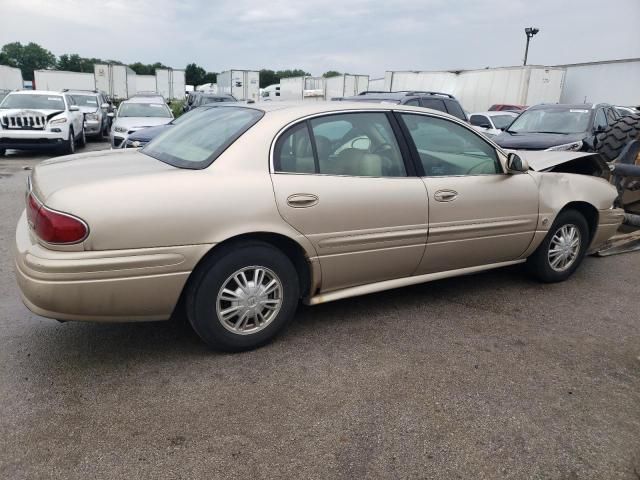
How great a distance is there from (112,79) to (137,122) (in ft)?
72.6

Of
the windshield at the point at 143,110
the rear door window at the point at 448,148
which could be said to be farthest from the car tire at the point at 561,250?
the windshield at the point at 143,110

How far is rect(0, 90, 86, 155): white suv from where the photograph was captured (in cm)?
1211

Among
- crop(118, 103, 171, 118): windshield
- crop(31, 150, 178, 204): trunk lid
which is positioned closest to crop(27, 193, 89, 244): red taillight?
crop(31, 150, 178, 204): trunk lid

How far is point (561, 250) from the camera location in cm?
462

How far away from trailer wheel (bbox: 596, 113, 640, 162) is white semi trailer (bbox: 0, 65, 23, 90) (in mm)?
26267

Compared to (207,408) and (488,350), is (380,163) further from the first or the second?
(207,408)

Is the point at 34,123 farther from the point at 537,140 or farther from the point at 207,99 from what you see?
the point at 537,140

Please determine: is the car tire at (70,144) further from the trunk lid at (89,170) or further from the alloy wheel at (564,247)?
the alloy wheel at (564,247)

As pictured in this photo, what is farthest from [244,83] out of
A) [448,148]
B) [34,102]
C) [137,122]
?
[448,148]

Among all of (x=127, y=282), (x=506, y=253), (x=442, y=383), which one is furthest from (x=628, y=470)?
(x=127, y=282)

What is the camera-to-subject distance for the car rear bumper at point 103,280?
8.75 ft

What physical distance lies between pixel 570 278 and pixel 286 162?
317cm

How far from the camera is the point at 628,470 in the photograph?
7.69 ft

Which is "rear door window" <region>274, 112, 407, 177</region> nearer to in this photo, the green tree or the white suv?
the white suv
